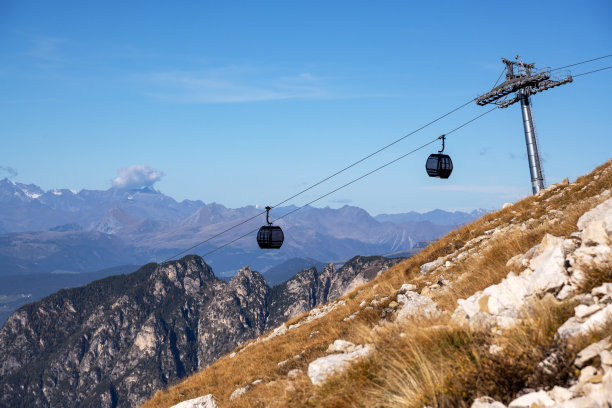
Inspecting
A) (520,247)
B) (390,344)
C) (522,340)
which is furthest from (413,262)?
(522,340)

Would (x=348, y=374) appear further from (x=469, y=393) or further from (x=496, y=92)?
(x=496, y=92)

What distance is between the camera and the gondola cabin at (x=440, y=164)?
33750 mm

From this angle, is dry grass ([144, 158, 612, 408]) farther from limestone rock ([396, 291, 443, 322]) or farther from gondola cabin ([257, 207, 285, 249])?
gondola cabin ([257, 207, 285, 249])

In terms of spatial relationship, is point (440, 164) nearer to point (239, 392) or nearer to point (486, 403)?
point (239, 392)

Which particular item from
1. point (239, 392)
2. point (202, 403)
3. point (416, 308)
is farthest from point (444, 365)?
point (239, 392)

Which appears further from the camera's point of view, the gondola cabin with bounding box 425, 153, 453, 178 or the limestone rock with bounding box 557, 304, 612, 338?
the gondola cabin with bounding box 425, 153, 453, 178

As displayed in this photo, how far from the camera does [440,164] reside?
33781mm

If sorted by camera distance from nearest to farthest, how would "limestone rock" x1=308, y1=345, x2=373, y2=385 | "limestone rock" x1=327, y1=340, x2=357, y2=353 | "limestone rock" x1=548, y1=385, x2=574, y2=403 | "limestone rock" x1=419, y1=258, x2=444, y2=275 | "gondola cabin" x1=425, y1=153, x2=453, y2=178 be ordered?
1. "limestone rock" x1=548, y1=385, x2=574, y2=403
2. "limestone rock" x1=308, y1=345, x2=373, y2=385
3. "limestone rock" x1=327, y1=340, x2=357, y2=353
4. "limestone rock" x1=419, y1=258, x2=444, y2=275
5. "gondola cabin" x1=425, y1=153, x2=453, y2=178

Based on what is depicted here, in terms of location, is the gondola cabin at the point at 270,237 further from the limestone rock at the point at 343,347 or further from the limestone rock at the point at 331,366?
the limestone rock at the point at 331,366

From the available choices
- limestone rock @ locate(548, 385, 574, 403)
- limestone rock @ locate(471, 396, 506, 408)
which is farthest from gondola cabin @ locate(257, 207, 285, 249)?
limestone rock @ locate(548, 385, 574, 403)

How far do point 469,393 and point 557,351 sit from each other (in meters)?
1.27

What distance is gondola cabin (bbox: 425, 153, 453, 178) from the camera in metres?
33.8

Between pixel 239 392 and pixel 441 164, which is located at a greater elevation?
pixel 441 164

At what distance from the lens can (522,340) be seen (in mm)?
7141
